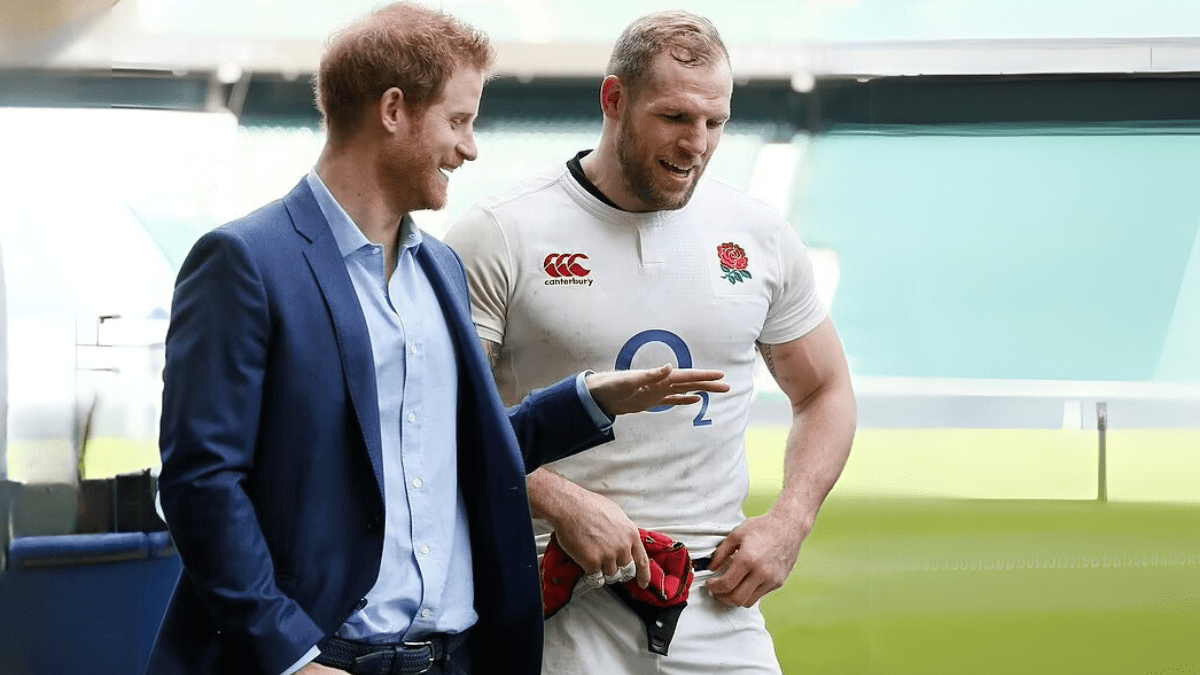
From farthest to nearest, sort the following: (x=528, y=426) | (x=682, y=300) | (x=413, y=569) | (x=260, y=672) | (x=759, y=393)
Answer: (x=759, y=393)
(x=682, y=300)
(x=528, y=426)
(x=413, y=569)
(x=260, y=672)

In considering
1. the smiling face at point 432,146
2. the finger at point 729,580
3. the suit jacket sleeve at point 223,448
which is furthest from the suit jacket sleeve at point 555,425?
the finger at point 729,580

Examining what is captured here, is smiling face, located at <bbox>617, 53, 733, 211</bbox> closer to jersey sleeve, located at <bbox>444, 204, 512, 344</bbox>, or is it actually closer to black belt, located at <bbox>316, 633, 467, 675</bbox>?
jersey sleeve, located at <bbox>444, 204, 512, 344</bbox>

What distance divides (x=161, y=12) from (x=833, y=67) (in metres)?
2.18

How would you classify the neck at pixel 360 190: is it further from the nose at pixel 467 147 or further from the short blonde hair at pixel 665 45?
the short blonde hair at pixel 665 45

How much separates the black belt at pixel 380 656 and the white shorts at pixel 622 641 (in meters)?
0.63

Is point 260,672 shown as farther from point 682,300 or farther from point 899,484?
point 899,484

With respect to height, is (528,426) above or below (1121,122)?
below

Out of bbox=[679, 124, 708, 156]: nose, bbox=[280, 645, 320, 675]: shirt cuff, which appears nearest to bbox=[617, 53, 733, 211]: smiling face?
bbox=[679, 124, 708, 156]: nose

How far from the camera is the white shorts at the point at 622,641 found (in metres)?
1.94

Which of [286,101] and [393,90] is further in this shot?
[286,101]

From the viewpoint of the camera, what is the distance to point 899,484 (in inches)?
175

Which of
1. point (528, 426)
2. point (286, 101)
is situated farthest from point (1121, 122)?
point (528, 426)

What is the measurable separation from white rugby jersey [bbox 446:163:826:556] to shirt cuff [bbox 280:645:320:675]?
782mm

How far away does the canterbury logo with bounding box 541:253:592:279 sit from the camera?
1.98 m
